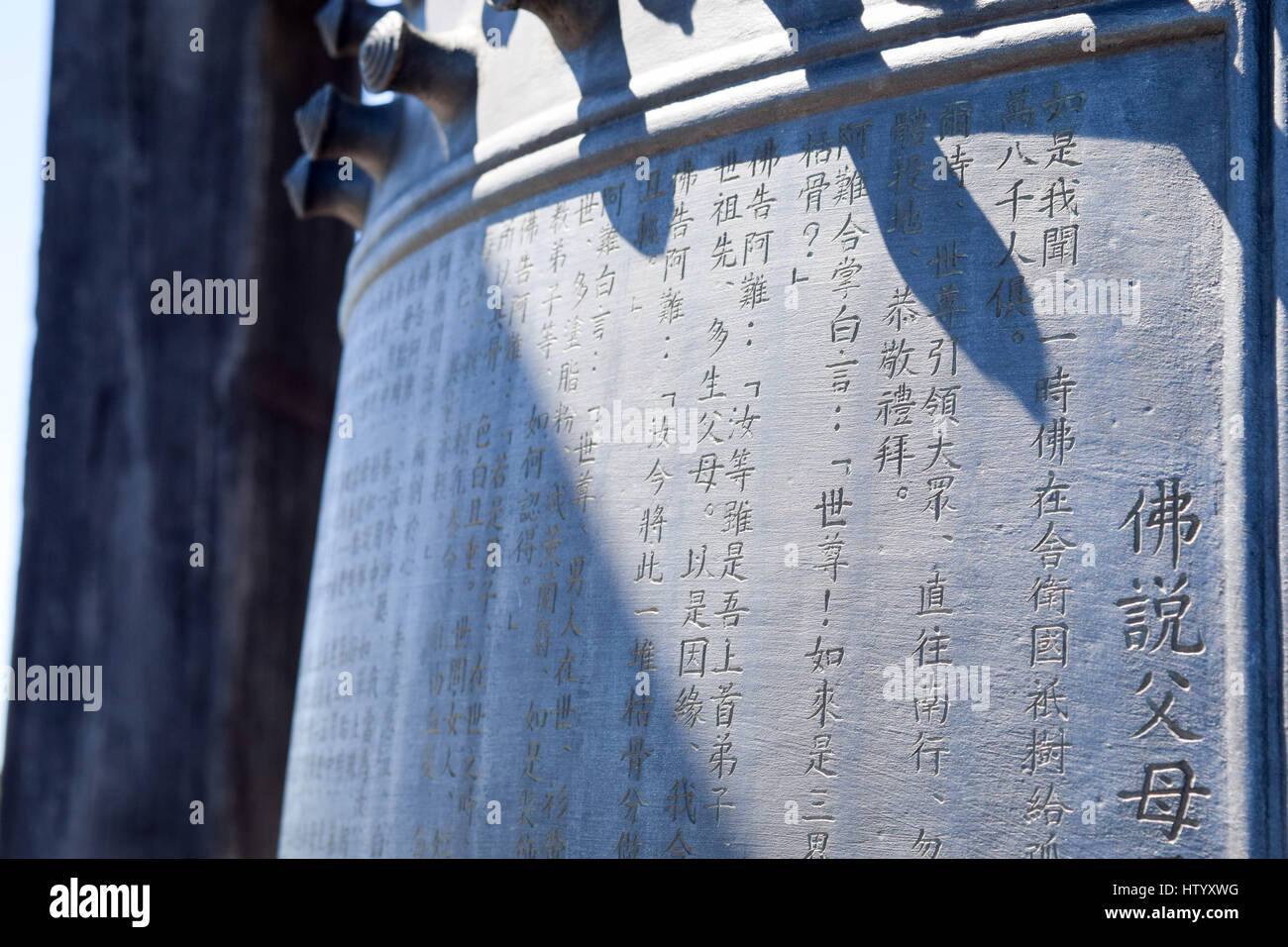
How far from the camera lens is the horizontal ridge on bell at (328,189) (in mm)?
5738

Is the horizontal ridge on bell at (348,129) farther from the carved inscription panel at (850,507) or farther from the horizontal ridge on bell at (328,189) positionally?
the carved inscription panel at (850,507)

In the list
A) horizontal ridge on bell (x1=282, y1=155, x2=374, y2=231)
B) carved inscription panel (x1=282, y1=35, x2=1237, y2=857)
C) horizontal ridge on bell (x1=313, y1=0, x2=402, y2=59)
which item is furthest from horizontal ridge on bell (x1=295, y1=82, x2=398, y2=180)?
carved inscription panel (x1=282, y1=35, x2=1237, y2=857)

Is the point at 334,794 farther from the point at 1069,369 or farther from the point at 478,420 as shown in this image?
the point at 1069,369

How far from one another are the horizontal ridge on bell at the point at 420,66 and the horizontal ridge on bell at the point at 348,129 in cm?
45

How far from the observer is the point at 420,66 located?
4.77 meters

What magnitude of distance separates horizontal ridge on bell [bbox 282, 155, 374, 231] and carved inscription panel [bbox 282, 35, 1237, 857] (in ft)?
5.82

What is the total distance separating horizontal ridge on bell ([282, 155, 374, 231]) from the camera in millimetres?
5738

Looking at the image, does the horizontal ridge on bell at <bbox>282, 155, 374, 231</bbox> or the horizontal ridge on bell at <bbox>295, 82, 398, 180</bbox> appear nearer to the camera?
the horizontal ridge on bell at <bbox>295, 82, 398, 180</bbox>

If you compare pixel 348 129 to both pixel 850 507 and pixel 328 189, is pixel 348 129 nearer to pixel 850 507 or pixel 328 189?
pixel 328 189

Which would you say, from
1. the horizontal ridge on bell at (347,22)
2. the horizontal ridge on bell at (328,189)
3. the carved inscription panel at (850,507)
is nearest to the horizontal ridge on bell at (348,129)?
the horizontal ridge on bell at (328,189)

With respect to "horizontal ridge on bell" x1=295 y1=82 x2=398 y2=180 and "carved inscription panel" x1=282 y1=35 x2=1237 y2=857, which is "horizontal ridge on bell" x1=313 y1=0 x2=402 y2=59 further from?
"carved inscription panel" x1=282 y1=35 x2=1237 y2=857

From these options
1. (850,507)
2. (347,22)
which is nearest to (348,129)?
(347,22)

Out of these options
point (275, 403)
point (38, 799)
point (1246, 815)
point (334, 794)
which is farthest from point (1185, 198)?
point (38, 799)

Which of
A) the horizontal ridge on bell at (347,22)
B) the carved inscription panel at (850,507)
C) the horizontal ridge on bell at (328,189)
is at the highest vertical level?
the horizontal ridge on bell at (347,22)
